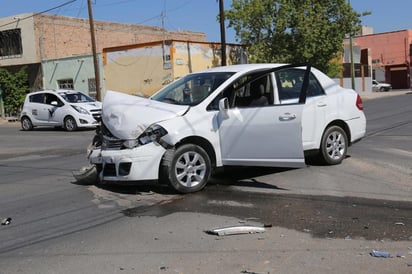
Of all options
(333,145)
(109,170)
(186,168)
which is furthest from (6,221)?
(333,145)

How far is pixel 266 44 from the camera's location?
33094 millimetres

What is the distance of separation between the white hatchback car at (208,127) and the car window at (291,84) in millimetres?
16

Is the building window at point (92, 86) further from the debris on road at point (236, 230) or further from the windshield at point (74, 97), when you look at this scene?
the debris on road at point (236, 230)

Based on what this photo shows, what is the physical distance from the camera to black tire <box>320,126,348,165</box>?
8.26m

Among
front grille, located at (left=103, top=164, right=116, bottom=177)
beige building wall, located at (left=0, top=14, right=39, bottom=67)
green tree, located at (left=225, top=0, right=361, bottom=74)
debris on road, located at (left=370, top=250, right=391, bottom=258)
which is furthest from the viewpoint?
beige building wall, located at (left=0, top=14, right=39, bottom=67)

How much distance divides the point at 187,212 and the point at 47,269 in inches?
81.8

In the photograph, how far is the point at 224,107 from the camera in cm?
711

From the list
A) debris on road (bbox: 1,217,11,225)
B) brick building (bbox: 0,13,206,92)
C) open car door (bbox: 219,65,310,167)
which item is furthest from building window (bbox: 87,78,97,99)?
debris on road (bbox: 1,217,11,225)

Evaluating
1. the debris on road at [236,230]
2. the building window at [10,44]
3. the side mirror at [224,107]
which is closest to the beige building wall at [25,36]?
the building window at [10,44]

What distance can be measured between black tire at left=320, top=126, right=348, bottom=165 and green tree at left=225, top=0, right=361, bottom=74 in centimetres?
2331

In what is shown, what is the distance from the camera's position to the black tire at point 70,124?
20828mm

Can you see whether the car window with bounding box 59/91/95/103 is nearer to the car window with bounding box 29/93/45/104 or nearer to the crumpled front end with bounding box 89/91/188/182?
the car window with bounding box 29/93/45/104

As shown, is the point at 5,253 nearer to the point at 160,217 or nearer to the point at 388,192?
the point at 160,217

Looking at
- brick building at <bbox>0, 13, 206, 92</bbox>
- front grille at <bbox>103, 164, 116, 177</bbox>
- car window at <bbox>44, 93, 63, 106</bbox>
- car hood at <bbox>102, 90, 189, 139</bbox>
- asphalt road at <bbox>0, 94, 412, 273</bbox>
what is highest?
brick building at <bbox>0, 13, 206, 92</bbox>
